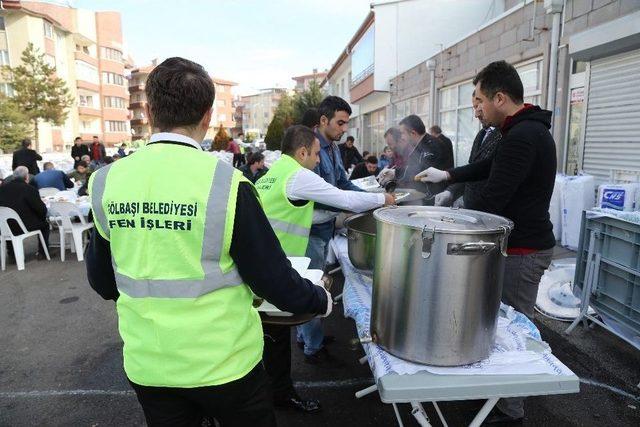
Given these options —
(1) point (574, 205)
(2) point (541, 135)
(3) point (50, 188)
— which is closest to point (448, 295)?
(2) point (541, 135)

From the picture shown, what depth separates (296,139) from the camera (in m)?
2.80

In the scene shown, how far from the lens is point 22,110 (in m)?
24.4

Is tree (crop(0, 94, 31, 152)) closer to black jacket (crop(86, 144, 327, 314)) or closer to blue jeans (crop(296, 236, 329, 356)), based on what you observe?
blue jeans (crop(296, 236, 329, 356))

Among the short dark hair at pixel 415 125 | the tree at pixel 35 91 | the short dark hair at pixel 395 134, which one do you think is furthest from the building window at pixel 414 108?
the tree at pixel 35 91

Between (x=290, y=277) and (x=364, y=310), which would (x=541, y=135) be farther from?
(x=290, y=277)

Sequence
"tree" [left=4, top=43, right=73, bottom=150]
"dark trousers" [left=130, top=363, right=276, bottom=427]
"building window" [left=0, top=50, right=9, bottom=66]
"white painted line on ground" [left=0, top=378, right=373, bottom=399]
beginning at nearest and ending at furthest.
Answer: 1. "dark trousers" [left=130, top=363, right=276, bottom=427]
2. "white painted line on ground" [left=0, top=378, right=373, bottom=399]
3. "tree" [left=4, top=43, right=73, bottom=150]
4. "building window" [left=0, top=50, right=9, bottom=66]

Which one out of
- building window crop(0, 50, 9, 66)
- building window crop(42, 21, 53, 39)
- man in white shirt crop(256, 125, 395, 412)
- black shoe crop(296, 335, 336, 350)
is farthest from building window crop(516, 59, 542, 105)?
building window crop(0, 50, 9, 66)

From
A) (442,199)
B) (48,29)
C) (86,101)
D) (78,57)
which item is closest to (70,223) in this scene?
(442,199)

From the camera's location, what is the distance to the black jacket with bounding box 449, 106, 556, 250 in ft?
6.88

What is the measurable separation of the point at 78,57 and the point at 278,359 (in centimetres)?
4415

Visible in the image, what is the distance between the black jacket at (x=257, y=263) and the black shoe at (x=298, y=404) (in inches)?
61.3

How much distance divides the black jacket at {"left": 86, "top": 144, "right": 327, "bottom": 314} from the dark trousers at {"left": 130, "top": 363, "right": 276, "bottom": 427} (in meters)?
0.27

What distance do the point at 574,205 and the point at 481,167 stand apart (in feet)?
14.0

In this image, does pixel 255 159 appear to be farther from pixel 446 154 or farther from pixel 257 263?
pixel 257 263
